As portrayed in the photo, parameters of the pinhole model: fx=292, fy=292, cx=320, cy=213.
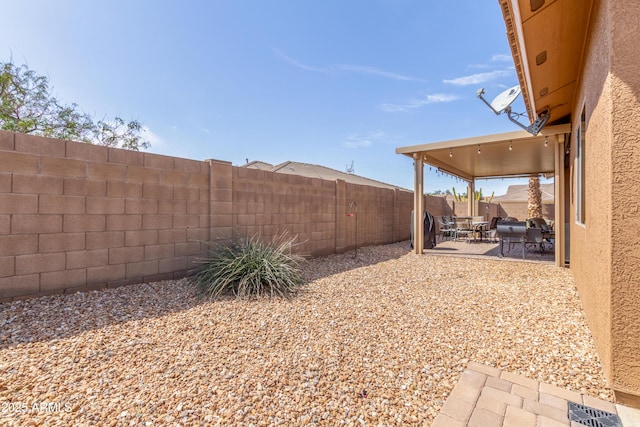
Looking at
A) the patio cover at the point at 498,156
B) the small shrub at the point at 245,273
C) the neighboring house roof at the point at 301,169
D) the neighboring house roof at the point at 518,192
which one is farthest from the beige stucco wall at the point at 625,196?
the neighboring house roof at the point at 518,192

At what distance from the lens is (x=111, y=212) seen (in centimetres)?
393

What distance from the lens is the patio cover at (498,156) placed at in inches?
255

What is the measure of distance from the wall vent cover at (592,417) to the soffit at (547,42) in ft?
11.6

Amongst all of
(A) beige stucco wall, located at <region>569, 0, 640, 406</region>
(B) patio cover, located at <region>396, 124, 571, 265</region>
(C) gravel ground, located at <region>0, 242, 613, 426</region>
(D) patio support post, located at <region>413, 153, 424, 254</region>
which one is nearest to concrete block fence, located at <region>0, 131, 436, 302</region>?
(C) gravel ground, located at <region>0, 242, 613, 426</region>

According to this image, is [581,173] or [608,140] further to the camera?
[581,173]

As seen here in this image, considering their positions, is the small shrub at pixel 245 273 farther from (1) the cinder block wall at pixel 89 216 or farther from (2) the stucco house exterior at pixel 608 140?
(2) the stucco house exterior at pixel 608 140

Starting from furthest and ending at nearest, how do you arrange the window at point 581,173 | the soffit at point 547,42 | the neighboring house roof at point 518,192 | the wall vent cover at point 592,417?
the neighboring house roof at point 518,192 → the window at point 581,173 → the soffit at point 547,42 → the wall vent cover at point 592,417

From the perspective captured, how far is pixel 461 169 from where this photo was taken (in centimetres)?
1198

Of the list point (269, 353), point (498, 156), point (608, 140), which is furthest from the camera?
point (498, 156)

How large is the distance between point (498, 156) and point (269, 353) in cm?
953

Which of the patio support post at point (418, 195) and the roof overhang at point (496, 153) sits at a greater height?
the roof overhang at point (496, 153)

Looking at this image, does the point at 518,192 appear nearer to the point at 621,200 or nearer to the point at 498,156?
the point at 498,156

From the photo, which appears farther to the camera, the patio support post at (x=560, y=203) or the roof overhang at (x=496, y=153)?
the roof overhang at (x=496, y=153)

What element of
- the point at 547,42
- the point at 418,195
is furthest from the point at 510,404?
the point at 418,195
